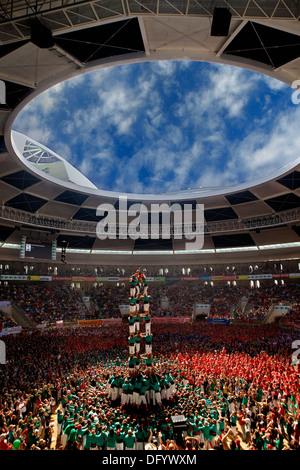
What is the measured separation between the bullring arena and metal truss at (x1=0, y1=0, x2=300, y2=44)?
0.22 feet

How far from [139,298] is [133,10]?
13.6 meters

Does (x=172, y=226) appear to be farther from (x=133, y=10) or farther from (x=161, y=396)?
(x=133, y=10)

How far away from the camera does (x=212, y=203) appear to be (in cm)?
3681

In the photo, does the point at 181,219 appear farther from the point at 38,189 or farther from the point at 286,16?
the point at 286,16

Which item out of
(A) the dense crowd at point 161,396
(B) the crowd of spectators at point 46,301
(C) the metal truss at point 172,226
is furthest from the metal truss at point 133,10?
(B) the crowd of spectators at point 46,301

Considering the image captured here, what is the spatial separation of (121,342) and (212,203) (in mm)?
21656

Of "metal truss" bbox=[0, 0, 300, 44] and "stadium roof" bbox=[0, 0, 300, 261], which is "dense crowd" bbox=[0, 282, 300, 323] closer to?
"stadium roof" bbox=[0, 0, 300, 261]

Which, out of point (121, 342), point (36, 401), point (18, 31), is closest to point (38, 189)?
point (121, 342)

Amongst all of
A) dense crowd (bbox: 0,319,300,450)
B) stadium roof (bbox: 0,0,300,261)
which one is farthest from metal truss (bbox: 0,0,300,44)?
dense crowd (bbox: 0,319,300,450)

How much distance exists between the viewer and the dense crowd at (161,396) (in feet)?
30.4

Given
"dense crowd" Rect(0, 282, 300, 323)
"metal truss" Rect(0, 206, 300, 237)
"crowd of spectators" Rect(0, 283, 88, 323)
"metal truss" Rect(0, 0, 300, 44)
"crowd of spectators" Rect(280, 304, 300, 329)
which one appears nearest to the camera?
"metal truss" Rect(0, 0, 300, 44)

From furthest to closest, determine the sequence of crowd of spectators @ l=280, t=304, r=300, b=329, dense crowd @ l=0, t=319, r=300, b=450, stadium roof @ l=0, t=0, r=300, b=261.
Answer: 1. crowd of spectators @ l=280, t=304, r=300, b=329
2. stadium roof @ l=0, t=0, r=300, b=261
3. dense crowd @ l=0, t=319, r=300, b=450

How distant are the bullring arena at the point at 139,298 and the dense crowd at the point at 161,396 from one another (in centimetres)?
10

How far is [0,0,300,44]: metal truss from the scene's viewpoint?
1012 centimetres
